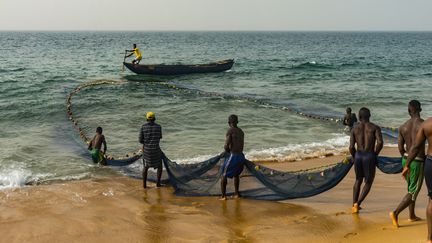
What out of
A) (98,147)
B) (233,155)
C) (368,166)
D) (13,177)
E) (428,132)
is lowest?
(13,177)

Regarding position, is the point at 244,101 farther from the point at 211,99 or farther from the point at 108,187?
the point at 108,187

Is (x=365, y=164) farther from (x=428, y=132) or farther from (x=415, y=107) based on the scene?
(x=428, y=132)

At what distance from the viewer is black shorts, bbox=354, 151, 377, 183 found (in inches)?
248

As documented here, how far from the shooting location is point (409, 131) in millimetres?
5625

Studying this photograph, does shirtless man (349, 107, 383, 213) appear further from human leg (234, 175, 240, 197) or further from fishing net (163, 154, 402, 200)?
human leg (234, 175, 240, 197)

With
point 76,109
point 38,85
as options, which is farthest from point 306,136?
point 38,85

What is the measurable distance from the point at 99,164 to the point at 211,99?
11.9 meters

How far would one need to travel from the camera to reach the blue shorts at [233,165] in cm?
734

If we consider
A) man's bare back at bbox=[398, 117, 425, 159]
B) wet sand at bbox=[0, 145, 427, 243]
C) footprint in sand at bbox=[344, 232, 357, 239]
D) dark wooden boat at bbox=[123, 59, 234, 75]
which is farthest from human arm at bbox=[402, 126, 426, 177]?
dark wooden boat at bbox=[123, 59, 234, 75]

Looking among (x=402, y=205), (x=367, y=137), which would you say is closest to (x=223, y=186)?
(x=367, y=137)

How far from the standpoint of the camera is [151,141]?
8070mm

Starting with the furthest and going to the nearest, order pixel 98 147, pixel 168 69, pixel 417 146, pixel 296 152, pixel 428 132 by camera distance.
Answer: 1. pixel 168 69
2. pixel 296 152
3. pixel 98 147
4. pixel 417 146
5. pixel 428 132

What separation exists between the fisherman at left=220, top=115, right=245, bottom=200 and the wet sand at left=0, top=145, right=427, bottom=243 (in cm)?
36

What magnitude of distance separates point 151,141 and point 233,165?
5.62 ft
